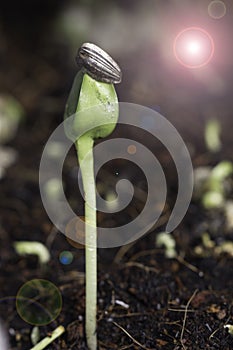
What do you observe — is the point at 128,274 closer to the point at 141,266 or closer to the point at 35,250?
the point at 141,266

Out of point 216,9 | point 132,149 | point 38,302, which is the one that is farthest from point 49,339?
point 216,9

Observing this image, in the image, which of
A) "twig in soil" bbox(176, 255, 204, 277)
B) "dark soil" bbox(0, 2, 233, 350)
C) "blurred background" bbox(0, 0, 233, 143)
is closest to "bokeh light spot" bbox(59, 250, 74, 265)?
"dark soil" bbox(0, 2, 233, 350)

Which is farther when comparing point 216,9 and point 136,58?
point 136,58

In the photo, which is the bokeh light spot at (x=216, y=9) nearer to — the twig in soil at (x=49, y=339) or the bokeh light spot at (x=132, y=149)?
the bokeh light spot at (x=132, y=149)

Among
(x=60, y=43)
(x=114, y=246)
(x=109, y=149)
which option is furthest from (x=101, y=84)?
(x=60, y=43)

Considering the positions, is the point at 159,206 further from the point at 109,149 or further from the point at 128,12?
the point at 128,12

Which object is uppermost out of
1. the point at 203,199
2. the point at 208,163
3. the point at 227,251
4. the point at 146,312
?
the point at 208,163

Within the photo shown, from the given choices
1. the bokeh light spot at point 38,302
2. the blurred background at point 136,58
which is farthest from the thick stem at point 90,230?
the blurred background at point 136,58
